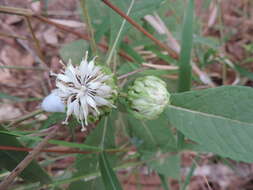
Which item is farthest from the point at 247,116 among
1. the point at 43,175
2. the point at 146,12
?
the point at 43,175

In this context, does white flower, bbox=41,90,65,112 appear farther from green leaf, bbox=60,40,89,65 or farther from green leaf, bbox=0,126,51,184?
green leaf, bbox=60,40,89,65

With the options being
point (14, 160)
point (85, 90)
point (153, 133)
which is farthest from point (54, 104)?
point (153, 133)

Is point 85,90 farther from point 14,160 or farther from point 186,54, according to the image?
point 186,54

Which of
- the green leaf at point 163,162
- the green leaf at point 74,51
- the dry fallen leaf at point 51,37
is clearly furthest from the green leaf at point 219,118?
the dry fallen leaf at point 51,37

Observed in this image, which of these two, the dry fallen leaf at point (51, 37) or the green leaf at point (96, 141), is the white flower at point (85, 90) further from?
the dry fallen leaf at point (51, 37)

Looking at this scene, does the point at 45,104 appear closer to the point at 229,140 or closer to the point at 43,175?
the point at 43,175

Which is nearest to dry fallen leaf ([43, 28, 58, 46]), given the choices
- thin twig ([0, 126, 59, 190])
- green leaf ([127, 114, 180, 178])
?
green leaf ([127, 114, 180, 178])
